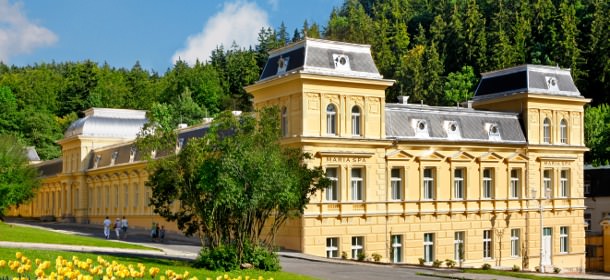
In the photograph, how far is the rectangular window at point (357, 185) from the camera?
51.4 m

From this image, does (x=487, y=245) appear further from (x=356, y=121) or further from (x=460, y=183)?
(x=356, y=121)

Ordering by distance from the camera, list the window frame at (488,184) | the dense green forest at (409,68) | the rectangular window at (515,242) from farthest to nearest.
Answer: the dense green forest at (409,68), the rectangular window at (515,242), the window frame at (488,184)

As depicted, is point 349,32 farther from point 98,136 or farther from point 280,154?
point 280,154

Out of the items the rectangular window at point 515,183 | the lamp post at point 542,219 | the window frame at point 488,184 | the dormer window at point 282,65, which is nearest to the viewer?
the dormer window at point 282,65

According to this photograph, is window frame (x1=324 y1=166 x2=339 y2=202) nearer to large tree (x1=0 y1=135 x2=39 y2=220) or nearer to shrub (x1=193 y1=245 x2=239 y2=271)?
shrub (x1=193 y1=245 x2=239 y2=271)

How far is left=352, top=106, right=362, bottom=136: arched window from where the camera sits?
5138cm

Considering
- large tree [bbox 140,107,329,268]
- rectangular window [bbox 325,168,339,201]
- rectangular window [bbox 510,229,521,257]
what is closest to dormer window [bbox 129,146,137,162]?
rectangular window [bbox 325,168,339,201]

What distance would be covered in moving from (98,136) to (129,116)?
4.12 m

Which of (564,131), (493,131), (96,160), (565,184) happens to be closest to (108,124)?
(96,160)

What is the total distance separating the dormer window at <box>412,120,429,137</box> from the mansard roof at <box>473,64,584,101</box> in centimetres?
896

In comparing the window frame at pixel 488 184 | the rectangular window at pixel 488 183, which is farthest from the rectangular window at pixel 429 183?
the rectangular window at pixel 488 183

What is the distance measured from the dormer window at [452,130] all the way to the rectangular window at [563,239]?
37.2 feet

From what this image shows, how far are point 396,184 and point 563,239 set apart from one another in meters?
15.2

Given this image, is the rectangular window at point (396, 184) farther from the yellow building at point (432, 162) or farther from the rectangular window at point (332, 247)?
the rectangular window at point (332, 247)
